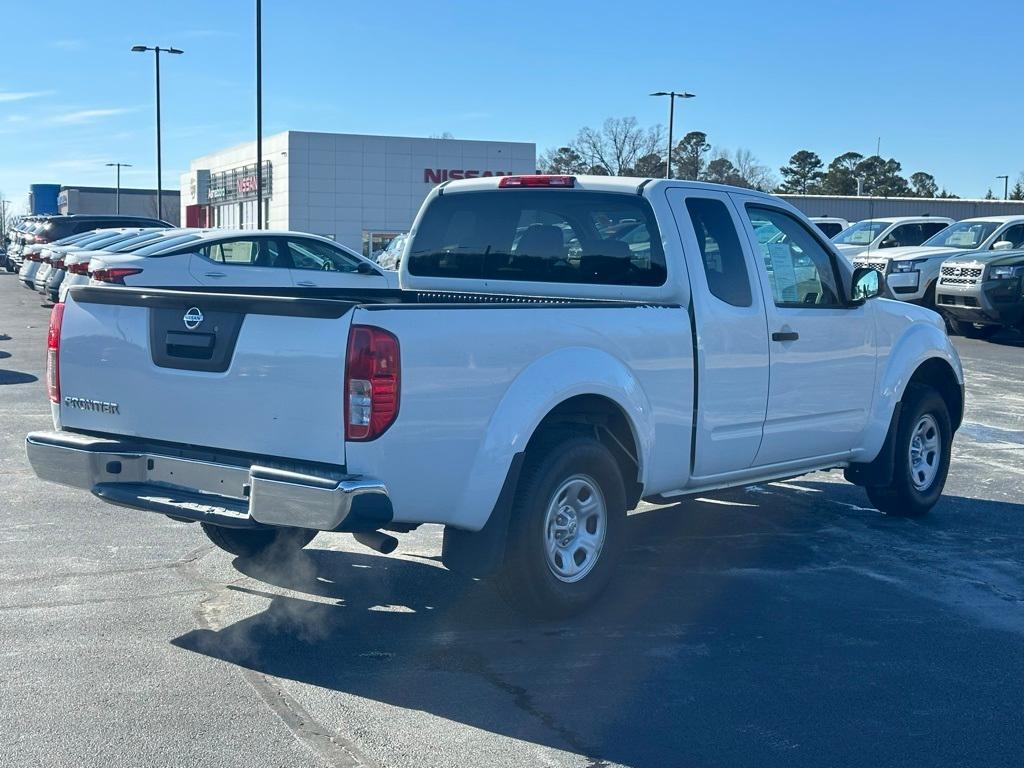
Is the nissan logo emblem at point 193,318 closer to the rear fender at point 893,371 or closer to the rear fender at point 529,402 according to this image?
the rear fender at point 529,402

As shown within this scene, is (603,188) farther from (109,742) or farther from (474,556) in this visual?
(109,742)

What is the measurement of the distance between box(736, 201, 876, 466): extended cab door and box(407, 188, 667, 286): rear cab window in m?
0.73

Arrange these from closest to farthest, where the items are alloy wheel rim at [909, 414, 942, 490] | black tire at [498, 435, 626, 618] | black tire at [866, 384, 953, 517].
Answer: black tire at [498, 435, 626, 618]
black tire at [866, 384, 953, 517]
alloy wheel rim at [909, 414, 942, 490]

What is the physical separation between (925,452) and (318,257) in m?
10.9

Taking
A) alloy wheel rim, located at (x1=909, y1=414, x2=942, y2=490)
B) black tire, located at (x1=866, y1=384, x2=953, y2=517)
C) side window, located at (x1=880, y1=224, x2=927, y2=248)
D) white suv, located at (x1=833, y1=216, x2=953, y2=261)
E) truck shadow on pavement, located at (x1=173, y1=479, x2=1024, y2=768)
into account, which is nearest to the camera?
truck shadow on pavement, located at (x1=173, y1=479, x2=1024, y2=768)

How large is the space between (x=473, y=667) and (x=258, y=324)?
164 centimetres

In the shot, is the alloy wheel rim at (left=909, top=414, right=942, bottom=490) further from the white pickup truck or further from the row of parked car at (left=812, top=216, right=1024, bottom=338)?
the row of parked car at (left=812, top=216, right=1024, bottom=338)

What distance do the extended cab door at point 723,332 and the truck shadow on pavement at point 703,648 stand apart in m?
0.71

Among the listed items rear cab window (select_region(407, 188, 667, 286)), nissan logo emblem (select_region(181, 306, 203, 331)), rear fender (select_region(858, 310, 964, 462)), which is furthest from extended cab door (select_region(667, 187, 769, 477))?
nissan logo emblem (select_region(181, 306, 203, 331))

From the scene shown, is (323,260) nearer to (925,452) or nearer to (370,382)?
(925,452)

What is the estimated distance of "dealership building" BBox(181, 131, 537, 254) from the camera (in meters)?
55.8

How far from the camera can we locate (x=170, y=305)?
516 cm

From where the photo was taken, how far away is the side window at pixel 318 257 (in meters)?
17.1


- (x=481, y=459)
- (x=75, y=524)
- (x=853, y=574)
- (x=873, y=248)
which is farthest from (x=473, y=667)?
(x=873, y=248)
